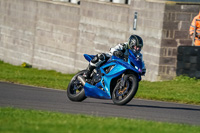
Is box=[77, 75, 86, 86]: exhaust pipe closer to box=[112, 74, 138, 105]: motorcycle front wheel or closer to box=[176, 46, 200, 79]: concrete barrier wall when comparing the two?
box=[112, 74, 138, 105]: motorcycle front wheel

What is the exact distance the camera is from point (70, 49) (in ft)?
77.7

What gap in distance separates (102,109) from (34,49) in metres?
15.4

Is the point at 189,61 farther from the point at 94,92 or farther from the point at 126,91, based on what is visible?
the point at 126,91

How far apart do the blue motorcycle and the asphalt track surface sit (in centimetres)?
25

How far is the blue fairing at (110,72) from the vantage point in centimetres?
1127

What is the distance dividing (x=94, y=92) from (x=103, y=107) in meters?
0.40

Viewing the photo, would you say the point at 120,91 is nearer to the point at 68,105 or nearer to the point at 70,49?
the point at 68,105

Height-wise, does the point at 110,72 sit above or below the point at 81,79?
above

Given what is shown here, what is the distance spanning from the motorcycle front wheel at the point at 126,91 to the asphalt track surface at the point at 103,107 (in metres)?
0.20

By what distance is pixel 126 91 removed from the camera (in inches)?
439

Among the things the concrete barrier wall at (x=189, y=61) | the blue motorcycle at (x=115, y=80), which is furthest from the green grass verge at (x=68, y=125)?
the concrete barrier wall at (x=189, y=61)

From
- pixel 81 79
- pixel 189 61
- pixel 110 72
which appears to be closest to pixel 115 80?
pixel 110 72

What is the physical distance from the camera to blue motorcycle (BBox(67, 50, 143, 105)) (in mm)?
11141

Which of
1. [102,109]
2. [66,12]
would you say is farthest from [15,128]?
[66,12]
